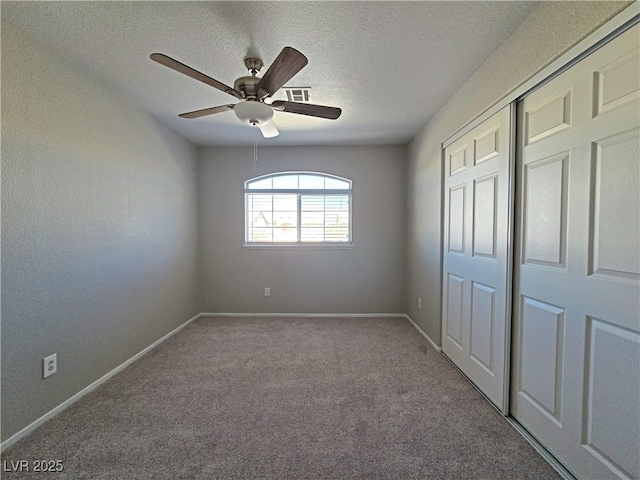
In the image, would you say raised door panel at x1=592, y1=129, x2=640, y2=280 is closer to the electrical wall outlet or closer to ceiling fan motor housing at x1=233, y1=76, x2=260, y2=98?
ceiling fan motor housing at x1=233, y1=76, x2=260, y2=98

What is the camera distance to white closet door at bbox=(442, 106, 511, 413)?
1813mm

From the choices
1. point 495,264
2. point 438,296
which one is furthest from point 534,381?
point 438,296

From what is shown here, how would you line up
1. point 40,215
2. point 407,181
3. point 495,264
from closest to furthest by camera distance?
point 40,215 < point 495,264 < point 407,181

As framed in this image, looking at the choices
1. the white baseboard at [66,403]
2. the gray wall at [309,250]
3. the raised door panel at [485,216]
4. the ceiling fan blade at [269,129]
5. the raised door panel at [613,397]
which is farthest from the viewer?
the gray wall at [309,250]

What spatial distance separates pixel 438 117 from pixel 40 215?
3292mm

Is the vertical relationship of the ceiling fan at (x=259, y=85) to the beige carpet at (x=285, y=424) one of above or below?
above

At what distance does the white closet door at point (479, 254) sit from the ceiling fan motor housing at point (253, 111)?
5.04 ft

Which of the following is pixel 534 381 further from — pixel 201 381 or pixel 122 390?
pixel 122 390

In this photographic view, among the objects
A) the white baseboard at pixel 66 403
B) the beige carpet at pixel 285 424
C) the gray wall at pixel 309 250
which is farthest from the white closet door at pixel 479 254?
the white baseboard at pixel 66 403

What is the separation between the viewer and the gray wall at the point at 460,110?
131 centimetres

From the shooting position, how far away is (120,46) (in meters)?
1.78

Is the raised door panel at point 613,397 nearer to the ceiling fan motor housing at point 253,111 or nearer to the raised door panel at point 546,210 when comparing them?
the raised door panel at point 546,210

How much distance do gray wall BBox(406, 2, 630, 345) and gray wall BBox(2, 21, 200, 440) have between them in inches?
115

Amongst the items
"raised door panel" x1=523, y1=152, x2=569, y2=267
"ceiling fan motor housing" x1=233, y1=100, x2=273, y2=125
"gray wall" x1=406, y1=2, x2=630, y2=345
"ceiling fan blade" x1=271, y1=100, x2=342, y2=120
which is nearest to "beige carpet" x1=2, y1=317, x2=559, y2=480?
"gray wall" x1=406, y1=2, x2=630, y2=345
